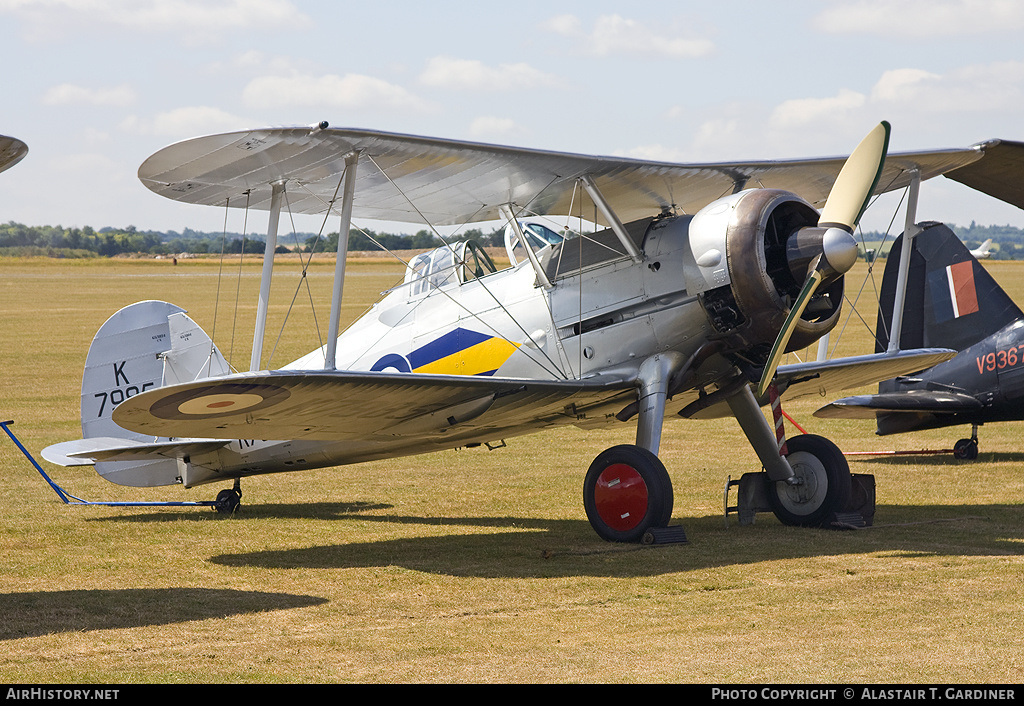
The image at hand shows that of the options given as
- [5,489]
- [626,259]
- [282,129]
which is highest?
[282,129]

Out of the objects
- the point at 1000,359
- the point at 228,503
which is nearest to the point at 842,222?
the point at 1000,359

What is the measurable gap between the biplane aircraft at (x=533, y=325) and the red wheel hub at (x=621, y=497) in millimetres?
15

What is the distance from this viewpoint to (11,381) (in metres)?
22.0

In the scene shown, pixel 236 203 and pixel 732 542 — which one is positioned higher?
pixel 236 203

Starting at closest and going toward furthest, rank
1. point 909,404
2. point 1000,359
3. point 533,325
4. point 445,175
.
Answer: point 445,175
point 533,325
point 1000,359
point 909,404

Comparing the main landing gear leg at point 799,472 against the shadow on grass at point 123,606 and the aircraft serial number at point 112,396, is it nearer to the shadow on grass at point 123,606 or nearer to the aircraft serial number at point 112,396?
the shadow on grass at point 123,606

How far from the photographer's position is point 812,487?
907cm

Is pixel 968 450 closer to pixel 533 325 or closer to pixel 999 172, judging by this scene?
pixel 999 172

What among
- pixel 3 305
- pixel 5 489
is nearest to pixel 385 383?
pixel 5 489

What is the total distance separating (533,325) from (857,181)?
2.60 metres

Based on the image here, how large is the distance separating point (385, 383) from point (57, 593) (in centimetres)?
236

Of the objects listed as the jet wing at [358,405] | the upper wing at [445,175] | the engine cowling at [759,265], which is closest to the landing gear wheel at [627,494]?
the jet wing at [358,405]
